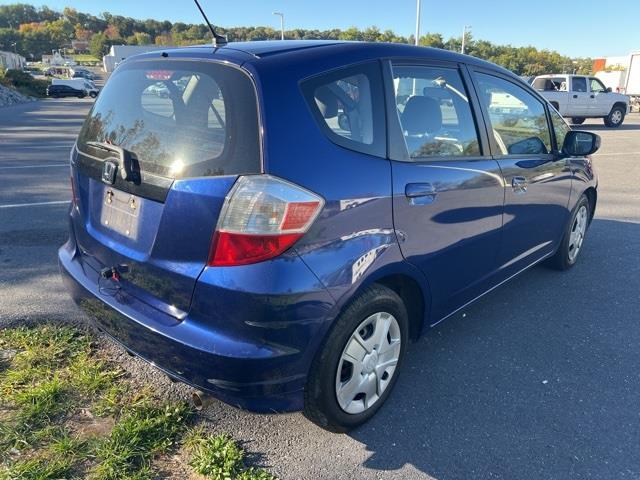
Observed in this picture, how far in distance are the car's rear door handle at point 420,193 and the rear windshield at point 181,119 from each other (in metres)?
0.85

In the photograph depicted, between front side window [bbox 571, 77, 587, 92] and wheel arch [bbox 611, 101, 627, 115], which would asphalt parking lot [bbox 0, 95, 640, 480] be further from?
wheel arch [bbox 611, 101, 627, 115]

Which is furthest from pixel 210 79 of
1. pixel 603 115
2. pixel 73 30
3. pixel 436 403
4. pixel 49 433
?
pixel 73 30

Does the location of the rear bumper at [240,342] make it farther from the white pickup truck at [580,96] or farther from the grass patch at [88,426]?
the white pickup truck at [580,96]

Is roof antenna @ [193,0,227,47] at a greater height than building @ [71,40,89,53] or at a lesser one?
lesser

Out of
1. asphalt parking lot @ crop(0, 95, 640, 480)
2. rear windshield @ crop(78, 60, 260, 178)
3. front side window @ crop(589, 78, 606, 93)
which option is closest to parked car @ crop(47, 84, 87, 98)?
front side window @ crop(589, 78, 606, 93)

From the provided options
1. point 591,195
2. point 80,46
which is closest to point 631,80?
point 591,195

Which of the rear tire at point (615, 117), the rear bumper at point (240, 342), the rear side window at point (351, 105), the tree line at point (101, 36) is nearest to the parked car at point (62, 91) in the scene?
the tree line at point (101, 36)

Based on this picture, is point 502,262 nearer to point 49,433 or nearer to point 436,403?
point 436,403

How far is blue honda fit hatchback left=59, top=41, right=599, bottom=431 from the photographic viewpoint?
1.93 meters

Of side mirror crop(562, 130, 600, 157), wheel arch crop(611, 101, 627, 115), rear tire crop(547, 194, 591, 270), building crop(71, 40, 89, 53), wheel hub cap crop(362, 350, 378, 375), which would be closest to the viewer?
wheel hub cap crop(362, 350, 378, 375)

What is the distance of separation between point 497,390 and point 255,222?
183 cm

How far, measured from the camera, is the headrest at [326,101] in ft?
7.03

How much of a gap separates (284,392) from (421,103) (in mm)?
1729

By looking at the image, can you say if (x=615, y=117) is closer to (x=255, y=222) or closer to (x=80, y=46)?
(x=255, y=222)
